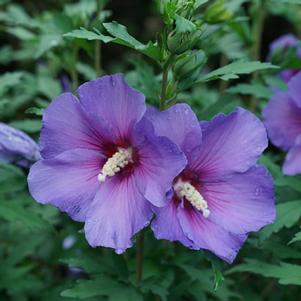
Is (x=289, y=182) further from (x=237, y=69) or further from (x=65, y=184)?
(x=65, y=184)

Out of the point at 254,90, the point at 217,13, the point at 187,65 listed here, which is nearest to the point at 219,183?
the point at 187,65

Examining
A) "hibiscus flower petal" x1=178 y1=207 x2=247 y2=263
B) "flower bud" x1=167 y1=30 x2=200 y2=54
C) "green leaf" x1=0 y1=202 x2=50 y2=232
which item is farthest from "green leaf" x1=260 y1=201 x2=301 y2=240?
"green leaf" x1=0 y1=202 x2=50 y2=232

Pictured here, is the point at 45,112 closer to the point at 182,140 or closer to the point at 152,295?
the point at 182,140

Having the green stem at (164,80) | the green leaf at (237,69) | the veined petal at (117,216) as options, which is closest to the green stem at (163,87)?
the green stem at (164,80)

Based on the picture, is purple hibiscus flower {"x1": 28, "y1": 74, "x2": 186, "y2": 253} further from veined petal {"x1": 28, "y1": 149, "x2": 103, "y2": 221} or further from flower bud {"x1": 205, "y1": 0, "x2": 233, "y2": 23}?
flower bud {"x1": 205, "y1": 0, "x2": 233, "y2": 23}

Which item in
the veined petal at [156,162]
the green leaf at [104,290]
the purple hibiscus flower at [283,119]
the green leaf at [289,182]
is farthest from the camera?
the purple hibiscus flower at [283,119]

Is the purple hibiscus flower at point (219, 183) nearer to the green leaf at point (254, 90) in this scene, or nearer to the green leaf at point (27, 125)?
the green leaf at point (254, 90)

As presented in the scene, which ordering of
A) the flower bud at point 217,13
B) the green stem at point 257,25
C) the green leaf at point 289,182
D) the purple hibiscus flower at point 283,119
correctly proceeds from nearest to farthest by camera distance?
the green leaf at point 289,182
the purple hibiscus flower at point 283,119
the flower bud at point 217,13
the green stem at point 257,25
